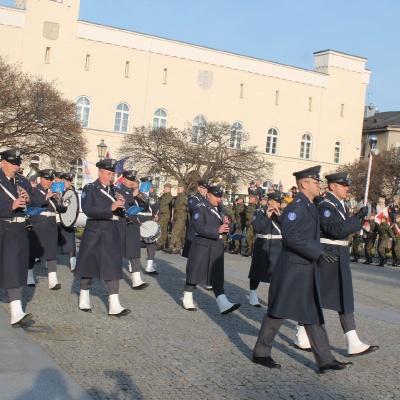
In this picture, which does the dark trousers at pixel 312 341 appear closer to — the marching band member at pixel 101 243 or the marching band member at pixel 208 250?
the marching band member at pixel 101 243

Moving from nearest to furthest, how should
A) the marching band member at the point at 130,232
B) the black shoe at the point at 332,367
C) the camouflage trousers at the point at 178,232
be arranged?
the black shoe at the point at 332,367 < the marching band member at the point at 130,232 < the camouflage trousers at the point at 178,232

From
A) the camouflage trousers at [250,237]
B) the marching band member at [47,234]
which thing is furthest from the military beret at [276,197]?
the camouflage trousers at [250,237]

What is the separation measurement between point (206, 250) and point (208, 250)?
28 mm

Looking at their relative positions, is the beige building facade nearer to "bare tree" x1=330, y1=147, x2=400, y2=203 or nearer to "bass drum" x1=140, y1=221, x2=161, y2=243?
"bare tree" x1=330, y1=147, x2=400, y2=203

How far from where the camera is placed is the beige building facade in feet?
179

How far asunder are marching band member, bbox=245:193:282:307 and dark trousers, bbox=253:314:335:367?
396cm

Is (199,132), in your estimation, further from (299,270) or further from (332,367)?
(332,367)

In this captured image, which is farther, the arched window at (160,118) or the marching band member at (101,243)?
the arched window at (160,118)

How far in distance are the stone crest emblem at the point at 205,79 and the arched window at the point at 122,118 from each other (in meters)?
6.60

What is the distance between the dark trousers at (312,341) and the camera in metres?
7.42

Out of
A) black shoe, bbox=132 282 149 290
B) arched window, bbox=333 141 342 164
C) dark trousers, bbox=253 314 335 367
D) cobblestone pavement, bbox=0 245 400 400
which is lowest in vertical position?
→ cobblestone pavement, bbox=0 245 400 400

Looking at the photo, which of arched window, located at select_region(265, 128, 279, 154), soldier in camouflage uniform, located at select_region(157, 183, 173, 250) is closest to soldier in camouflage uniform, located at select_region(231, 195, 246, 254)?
soldier in camouflage uniform, located at select_region(157, 183, 173, 250)

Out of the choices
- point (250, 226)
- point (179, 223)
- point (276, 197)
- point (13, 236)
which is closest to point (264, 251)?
point (276, 197)

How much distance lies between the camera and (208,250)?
11281 mm
